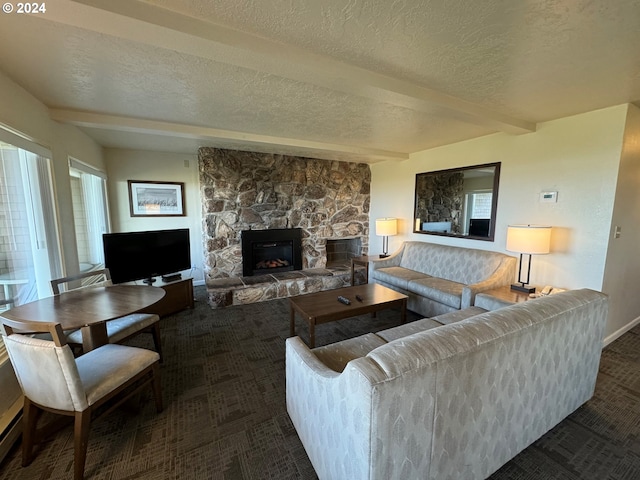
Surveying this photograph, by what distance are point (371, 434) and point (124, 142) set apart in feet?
14.8

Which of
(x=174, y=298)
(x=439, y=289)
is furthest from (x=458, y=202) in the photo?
(x=174, y=298)

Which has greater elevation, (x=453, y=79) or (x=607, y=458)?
(x=453, y=79)

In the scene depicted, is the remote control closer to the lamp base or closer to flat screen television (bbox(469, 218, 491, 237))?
the lamp base

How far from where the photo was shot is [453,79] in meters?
1.94

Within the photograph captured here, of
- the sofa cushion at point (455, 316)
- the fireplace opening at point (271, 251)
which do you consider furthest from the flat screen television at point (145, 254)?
the sofa cushion at point (455, 316)

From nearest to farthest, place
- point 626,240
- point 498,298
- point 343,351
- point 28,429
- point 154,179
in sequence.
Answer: point 28,429 < point 343,351 < point 498,298 < point 626,240 < point 154,179

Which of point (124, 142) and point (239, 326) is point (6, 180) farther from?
point (239, 326)

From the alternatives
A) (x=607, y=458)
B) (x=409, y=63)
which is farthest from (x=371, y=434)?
(x=409, y=63)

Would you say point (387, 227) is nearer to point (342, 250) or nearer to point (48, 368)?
point (342, 250)

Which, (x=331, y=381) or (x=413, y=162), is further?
(x=413, y=162)

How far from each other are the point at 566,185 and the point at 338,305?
2671mm

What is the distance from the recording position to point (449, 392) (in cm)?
111

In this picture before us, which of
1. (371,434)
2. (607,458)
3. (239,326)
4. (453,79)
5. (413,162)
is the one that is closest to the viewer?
(371,434)

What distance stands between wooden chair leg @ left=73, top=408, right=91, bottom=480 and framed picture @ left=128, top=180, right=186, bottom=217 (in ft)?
11.8
